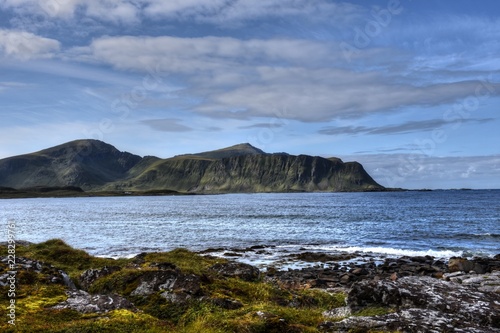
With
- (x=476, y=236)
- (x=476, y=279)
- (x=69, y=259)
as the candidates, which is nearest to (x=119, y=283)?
(x=69, y=259)

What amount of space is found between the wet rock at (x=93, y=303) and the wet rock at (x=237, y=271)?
9346mm

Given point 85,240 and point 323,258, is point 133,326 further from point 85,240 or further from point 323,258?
point 85,240

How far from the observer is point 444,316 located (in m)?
9.19

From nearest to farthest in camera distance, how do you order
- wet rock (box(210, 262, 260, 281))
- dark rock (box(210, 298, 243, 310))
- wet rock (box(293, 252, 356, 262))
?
dark rock (box(210, 298, 243, 310)), wet rock (box(210, 262, 260, 281)), wet rock (box(293, 252, 356, 262))

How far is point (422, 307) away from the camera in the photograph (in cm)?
1020

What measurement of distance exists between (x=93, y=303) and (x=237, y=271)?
10.6 metres

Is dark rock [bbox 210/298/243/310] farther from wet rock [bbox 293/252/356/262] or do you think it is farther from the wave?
the wave

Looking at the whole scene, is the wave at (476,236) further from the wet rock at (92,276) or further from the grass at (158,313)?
the wet rock at (92,276)

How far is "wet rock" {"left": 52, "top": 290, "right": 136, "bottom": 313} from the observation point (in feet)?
32.1

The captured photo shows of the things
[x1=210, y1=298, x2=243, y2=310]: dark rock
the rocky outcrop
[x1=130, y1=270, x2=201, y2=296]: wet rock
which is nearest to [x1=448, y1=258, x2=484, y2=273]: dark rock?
the rocky outcrop

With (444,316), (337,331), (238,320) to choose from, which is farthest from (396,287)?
(238,320)

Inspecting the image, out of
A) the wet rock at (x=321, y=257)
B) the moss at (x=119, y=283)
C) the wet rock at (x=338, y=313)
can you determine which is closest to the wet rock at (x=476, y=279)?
the wet rock at (x=321, y=257)

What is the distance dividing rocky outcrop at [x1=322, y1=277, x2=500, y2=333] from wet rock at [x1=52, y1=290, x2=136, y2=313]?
534 cm

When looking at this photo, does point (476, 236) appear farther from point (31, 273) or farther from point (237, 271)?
point (31, 273)
